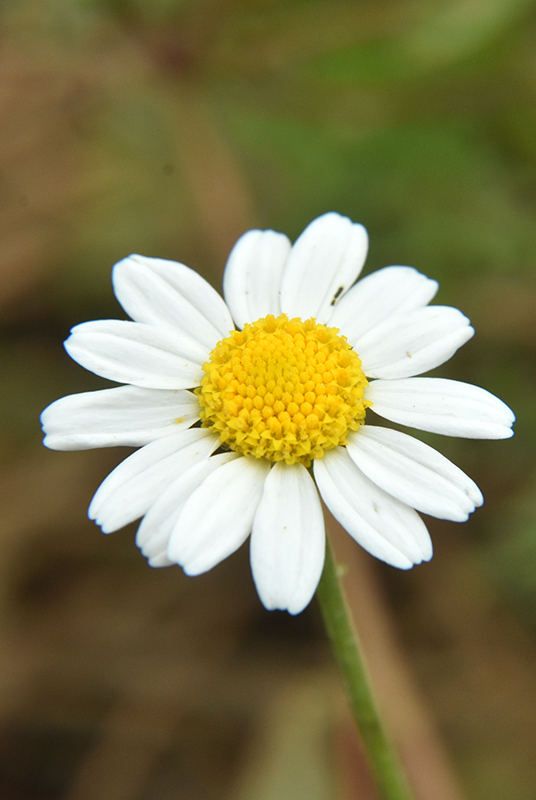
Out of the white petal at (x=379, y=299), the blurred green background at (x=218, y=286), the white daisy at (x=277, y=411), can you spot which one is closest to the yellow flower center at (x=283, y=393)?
the white daisy at (x=277, y=411)

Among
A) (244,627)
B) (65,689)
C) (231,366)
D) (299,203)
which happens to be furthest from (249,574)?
(299,203)

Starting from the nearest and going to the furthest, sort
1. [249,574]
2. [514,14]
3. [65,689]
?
[65,689] < [249,574] < [514,14]

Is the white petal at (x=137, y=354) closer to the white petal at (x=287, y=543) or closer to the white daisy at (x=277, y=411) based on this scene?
the white daisy at (x=277, y=411)

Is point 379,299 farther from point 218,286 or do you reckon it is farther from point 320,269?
point 218,286

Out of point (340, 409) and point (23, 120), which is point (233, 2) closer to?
point (23, 120)

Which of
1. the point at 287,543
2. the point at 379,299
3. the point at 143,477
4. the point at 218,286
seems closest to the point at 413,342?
the point at 379,299

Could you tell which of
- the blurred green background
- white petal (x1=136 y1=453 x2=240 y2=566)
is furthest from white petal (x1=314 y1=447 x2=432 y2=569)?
the blurred green background
